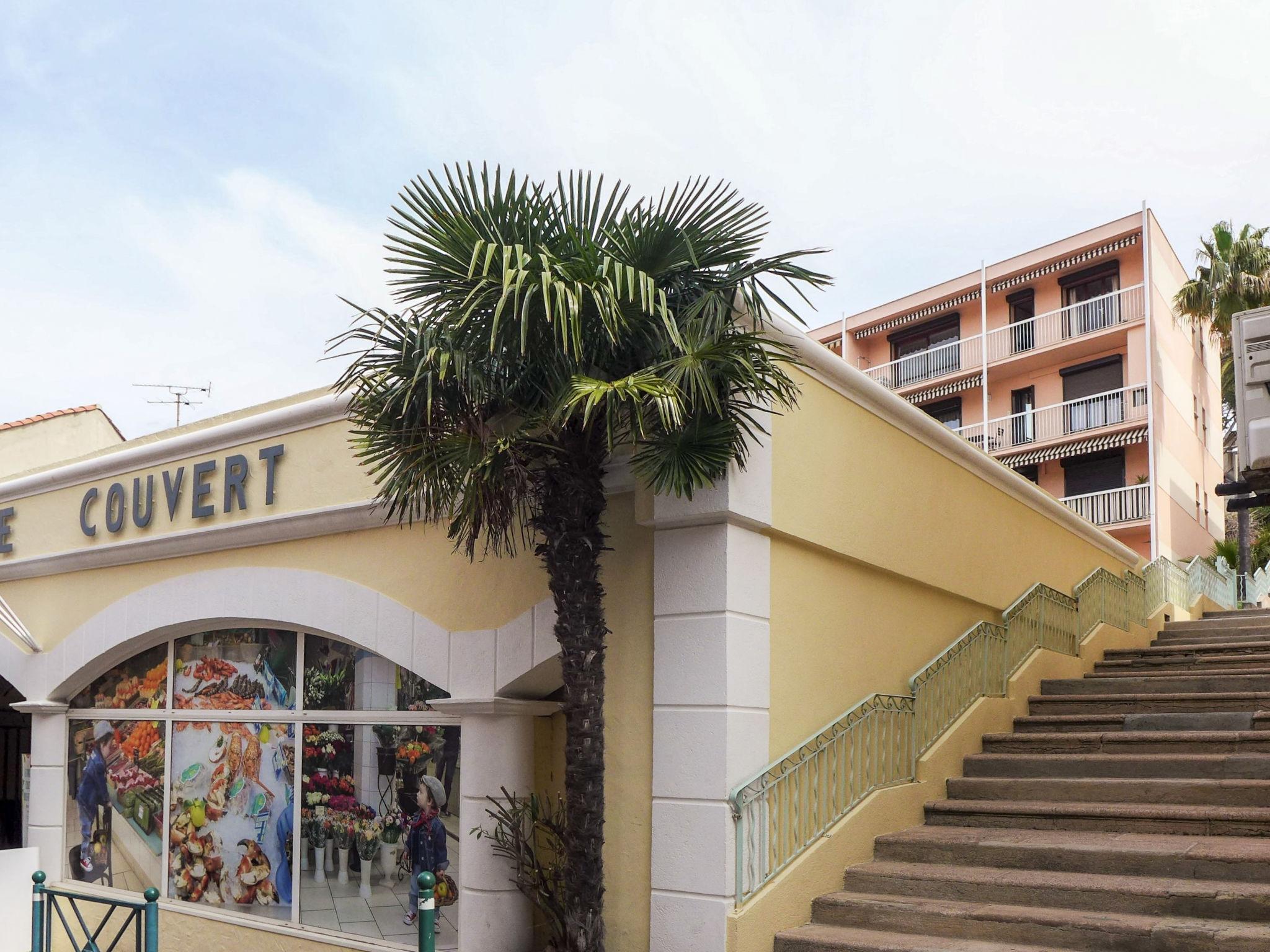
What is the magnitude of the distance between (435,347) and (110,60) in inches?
209

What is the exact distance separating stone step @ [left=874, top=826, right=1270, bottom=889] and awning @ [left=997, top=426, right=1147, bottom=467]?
2173cm

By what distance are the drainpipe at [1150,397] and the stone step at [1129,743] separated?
66.8 feet

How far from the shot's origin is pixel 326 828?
30.7 ft

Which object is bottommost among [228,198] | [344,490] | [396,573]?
[396,573]

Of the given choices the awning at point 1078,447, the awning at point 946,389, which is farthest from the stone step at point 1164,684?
the awning at point 946,389

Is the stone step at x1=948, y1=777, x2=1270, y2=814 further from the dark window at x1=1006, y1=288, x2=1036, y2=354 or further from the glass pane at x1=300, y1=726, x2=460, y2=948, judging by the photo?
the dark window at x1=1006, y1=288, x2=1036, y2=354

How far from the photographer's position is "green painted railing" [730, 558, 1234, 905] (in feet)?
23.4

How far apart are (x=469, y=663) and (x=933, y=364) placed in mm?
29811

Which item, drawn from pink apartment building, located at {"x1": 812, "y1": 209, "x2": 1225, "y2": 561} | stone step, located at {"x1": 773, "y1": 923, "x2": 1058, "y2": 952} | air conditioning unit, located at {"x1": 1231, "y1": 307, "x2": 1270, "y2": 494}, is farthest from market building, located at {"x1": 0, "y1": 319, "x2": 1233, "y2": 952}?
pink apartment building, located at {"x1": 812, "y1": 209, "x2": 1225, "y2": 561}

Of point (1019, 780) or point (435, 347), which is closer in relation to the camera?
point (435, 347)

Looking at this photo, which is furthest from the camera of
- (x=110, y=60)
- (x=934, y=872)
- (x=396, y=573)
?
(x=110, y=60)

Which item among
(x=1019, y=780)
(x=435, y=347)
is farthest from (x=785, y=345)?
(x=1019, y=780)

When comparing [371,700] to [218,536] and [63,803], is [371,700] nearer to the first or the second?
[218,536]

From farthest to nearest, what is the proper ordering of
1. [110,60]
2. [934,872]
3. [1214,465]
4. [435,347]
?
[1214,465] → [110,60] → [934,872] → [435,347]
